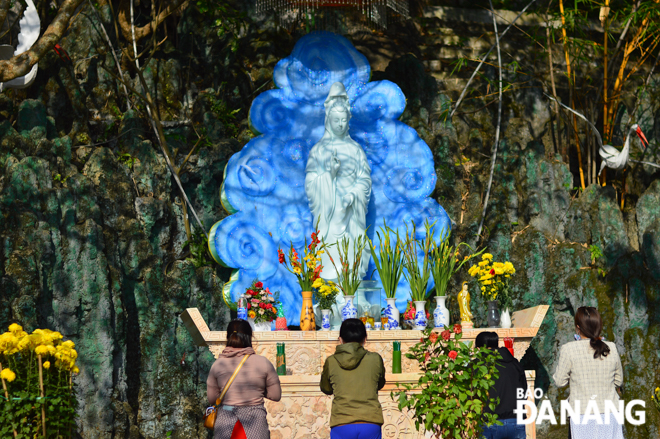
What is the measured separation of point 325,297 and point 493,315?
1550 mm

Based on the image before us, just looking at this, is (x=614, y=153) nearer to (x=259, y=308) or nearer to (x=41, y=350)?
(x=259, y=308)

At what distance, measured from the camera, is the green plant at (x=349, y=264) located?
7.21m

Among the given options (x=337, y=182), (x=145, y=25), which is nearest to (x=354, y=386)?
(x=337, y=182)

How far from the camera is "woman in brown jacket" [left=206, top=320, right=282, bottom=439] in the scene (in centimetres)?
421

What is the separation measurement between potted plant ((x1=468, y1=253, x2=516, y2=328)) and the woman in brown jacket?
3361mm

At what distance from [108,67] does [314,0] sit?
2.38 meters

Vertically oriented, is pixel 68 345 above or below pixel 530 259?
below

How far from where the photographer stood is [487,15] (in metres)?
10.0

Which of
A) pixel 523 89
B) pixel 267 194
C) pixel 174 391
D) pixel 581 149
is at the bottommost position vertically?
pixel 174 391

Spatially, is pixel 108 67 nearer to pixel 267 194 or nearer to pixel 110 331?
pixel 267 194

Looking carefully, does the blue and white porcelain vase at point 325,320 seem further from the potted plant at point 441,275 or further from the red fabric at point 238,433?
the red fabric at point 238,433

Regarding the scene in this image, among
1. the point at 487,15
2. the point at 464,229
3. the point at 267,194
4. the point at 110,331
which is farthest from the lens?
the point at 487,15

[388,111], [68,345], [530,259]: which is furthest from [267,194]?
[68,345]

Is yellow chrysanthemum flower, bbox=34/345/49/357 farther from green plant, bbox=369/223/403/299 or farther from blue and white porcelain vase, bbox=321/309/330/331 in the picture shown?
green plant, bbox=369/223/403/299
